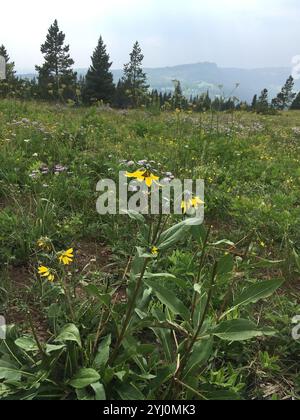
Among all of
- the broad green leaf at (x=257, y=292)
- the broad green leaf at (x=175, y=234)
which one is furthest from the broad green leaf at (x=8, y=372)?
the broad green leaf at (x=257, y=292)

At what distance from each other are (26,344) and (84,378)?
0.35 m

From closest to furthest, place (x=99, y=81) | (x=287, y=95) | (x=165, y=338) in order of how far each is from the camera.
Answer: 1. (x=165, y=338)
2. (x=99, y=81)
3. (x=287, y=95)

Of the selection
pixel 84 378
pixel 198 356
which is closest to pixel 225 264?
pixel 198 356

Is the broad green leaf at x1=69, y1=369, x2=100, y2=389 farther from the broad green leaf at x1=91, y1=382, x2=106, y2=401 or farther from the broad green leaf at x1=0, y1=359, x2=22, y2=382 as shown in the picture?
the broad green leaf at x1=0, y1=359, x2=22, y2=382

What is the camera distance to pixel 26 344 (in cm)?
193

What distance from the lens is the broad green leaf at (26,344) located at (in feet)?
6.28

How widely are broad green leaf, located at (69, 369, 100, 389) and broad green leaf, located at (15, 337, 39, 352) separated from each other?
10.2 inches

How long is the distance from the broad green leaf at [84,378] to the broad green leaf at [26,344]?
0.85 feet

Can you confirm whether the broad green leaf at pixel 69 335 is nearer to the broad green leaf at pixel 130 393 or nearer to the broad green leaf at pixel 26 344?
the broad green leaf at pixel 26 344

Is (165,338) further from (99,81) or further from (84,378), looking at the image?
(99,81)

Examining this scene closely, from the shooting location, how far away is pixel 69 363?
193cm

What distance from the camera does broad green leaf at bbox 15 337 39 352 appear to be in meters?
1.91

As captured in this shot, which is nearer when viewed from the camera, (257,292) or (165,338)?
(257,292)

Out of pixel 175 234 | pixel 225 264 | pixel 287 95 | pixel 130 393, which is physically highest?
pixel 287 95
